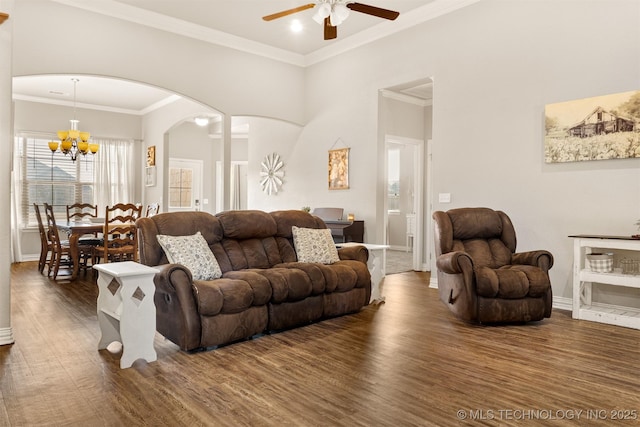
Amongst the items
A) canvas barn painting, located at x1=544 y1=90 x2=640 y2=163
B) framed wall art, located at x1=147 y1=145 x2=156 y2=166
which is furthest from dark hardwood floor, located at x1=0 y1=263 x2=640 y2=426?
framed wall art, located at x1=147 y1=145 x2=156 y2=166

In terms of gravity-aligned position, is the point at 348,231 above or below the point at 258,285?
above

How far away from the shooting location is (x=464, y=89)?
5.30 m

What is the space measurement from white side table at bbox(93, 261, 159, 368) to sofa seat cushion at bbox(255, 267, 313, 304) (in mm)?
948

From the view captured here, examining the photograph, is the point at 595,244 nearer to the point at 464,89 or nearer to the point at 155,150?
the point at 464,89

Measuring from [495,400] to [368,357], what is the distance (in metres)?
0.91

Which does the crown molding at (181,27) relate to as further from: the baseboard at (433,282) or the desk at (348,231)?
the baseboard at (433,282)

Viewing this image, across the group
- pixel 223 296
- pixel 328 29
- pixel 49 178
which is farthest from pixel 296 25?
pixel 49 178

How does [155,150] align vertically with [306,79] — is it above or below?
below

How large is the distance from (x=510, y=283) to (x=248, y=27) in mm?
4810

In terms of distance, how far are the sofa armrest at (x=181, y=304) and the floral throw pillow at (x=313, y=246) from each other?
1.43 metres

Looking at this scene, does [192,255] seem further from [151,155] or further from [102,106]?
[102,106]

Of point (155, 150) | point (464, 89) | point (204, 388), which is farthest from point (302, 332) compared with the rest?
point (155, 150)

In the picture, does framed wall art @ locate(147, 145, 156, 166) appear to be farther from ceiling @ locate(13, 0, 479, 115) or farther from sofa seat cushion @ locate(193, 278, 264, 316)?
sofa seat cushion @ locate(193, 278, 264, 316)

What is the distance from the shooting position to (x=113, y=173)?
9289 millimetres
